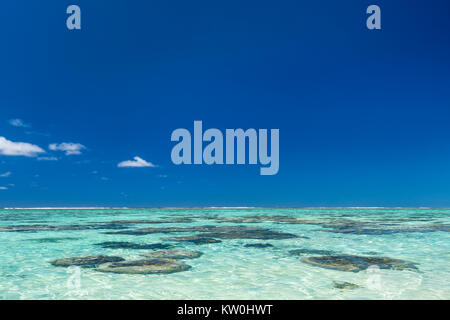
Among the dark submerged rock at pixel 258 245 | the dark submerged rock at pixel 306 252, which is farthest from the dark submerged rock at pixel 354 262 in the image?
the dark submerged rock at pixel 258 245

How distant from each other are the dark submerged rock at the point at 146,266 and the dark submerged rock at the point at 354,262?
403cm

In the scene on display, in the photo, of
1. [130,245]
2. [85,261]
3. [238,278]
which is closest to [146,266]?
[85,261]

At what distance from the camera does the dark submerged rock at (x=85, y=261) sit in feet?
32.9

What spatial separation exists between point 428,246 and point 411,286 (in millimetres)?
7524

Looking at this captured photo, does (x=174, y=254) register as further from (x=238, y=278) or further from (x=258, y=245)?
(x=258, y=245)

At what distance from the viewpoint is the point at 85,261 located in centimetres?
1039

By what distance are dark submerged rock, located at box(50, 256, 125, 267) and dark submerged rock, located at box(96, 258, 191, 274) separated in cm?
49

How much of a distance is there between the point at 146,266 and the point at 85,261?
7.95 ft

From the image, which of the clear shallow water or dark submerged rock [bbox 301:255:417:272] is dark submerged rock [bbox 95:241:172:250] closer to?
the clear shallow water

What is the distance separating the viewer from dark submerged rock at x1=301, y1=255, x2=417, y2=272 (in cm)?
938

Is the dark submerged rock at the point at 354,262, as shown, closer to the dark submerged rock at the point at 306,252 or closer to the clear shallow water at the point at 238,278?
the clear shallow water at the point at 238,278

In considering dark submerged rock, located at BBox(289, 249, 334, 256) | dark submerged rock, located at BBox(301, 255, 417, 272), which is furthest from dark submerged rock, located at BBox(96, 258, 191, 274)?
dark submerged rock, located at BBox(289, 249, 334, 256)
